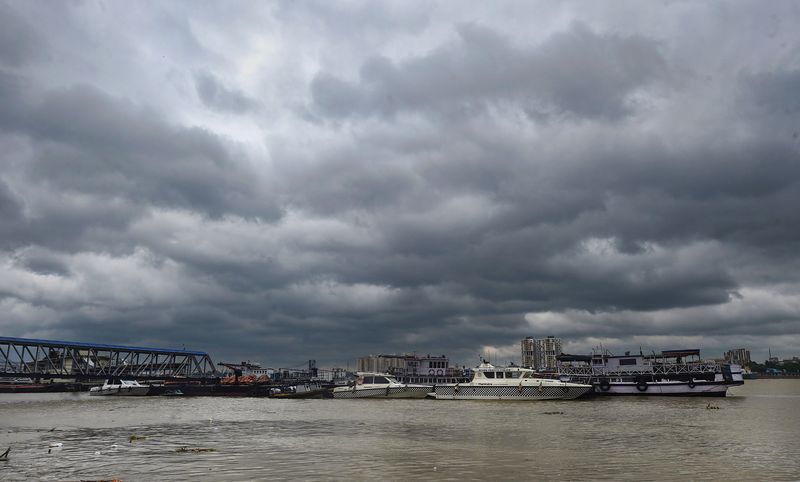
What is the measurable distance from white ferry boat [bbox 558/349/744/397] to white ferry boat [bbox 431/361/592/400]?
37.9ft

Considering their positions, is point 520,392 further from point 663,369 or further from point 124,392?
point 124,392

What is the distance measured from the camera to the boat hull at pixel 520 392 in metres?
66.9

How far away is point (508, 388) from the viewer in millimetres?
68625

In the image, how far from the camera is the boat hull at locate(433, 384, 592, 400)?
66.9 metres

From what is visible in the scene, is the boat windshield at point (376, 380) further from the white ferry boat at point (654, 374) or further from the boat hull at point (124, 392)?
the boat hull at point (124, 392)

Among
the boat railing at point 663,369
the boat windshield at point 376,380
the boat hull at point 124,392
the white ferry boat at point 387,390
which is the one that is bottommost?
the boat hull at point 124,392

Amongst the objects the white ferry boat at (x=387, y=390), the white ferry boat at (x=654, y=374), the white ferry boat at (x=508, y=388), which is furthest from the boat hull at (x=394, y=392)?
the white ferry boat at (x=654, y=374)

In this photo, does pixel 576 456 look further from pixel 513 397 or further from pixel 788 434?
pixel 513 397

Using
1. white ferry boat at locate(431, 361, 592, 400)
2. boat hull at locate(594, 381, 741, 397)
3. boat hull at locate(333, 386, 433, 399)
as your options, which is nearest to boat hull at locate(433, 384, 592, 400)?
white ferry boat at locate(431, 361, 592, 400)

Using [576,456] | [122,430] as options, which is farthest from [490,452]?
[122,430]

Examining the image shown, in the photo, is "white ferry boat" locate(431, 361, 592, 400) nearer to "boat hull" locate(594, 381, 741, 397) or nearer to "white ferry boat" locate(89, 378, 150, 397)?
"boat hull" locate(594, 381, 741, 397)

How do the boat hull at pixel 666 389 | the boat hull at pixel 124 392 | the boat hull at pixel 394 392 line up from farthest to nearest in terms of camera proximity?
1. the boat hull at pixel 124 392
2. the boat hull at pixel 394 392
3. the boat hull at pixel 666 389

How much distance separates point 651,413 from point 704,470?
30437 millimetres

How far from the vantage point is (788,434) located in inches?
1231
